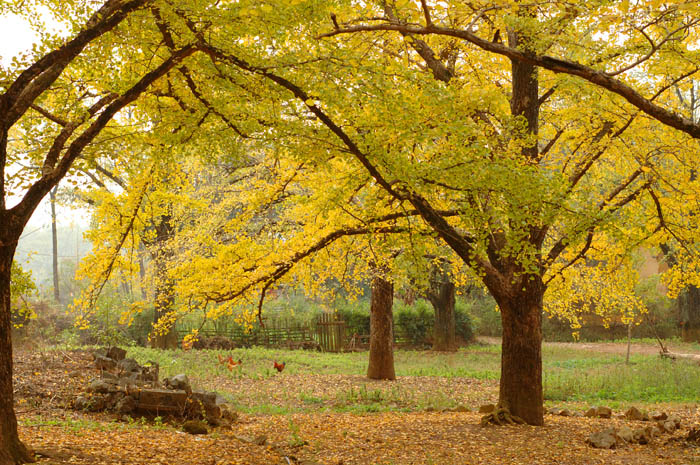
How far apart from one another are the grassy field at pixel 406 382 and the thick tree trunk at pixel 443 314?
12.0 feet

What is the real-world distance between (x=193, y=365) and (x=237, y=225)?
21.9 ft

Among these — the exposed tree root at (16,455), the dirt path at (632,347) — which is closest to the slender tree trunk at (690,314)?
the dirt path at (632,347)

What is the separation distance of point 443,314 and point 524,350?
1457 cm

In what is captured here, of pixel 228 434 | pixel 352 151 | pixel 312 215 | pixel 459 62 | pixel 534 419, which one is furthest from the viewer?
→ pixel 459 62

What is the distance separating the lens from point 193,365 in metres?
14.5

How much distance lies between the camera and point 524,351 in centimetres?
788

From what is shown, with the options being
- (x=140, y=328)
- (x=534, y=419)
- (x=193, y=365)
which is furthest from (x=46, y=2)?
(x=140, y=328)

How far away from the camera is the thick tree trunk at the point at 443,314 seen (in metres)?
22.2

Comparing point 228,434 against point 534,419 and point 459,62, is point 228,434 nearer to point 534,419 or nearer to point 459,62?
point 534,419

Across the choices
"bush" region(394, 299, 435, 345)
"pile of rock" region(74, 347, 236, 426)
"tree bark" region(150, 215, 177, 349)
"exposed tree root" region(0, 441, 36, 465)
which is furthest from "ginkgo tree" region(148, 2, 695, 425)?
"bush" region(394, 299, 435, 345)

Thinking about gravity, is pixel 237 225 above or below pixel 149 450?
above

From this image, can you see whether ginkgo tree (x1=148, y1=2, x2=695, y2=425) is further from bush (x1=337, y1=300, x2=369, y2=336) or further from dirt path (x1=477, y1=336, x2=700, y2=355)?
bush (x1=337, y1=300, x2=369, y2=336)

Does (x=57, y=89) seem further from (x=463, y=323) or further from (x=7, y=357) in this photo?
(x=463, y=323)

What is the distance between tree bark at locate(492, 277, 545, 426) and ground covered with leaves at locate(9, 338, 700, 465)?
14.6 inches
